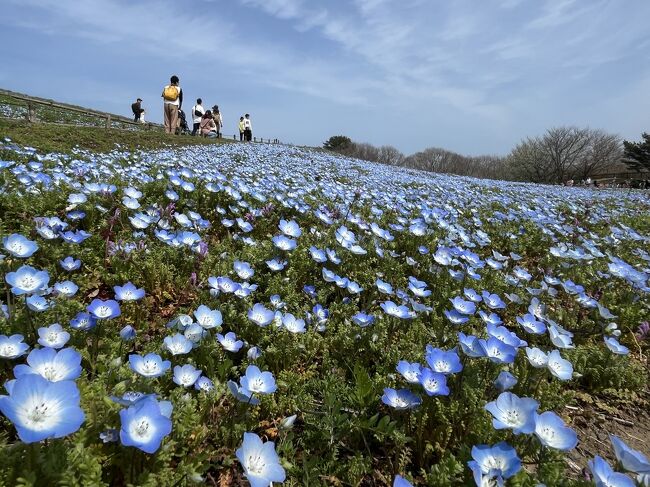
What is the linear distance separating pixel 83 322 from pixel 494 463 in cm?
178

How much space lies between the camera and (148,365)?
1645 millimetres

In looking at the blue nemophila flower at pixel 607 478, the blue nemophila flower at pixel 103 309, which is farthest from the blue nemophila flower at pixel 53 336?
the blue nemophila flower at pixel 607 478

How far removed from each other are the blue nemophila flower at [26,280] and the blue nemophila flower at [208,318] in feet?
2.36

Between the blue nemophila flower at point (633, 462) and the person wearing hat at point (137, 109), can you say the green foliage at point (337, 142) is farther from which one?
the blue nemophila flower at point (633, 462)

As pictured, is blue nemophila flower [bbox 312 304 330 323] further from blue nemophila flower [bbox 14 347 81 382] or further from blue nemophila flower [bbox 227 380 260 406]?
blue nemophila flower [bbox 14 347 81 382]

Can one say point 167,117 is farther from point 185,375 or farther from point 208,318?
point 185,375

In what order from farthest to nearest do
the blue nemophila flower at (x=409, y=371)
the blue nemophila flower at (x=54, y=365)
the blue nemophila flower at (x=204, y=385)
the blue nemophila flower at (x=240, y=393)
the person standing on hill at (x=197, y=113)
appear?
the person standing on hill at (x=197, y=113), the blue nemophila flower at (x=409, y=371), the blue nemophila flower at (x=204, y=385), the blue nemophila flower at (x=240, y=393), the blue nemophila flower at (x=54, y=365)

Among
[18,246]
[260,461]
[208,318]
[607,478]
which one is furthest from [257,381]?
[18,246]

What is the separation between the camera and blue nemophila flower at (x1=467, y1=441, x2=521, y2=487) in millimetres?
1267

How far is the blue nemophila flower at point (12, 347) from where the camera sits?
159cm

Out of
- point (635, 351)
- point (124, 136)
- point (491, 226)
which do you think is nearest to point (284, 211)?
point (491, 226)

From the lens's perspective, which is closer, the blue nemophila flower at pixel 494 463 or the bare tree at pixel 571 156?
the blue nemophila flower at pixel 494 463

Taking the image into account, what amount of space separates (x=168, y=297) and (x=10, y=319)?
89 centimetres

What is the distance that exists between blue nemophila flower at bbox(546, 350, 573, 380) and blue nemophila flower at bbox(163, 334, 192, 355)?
5.40 ft
